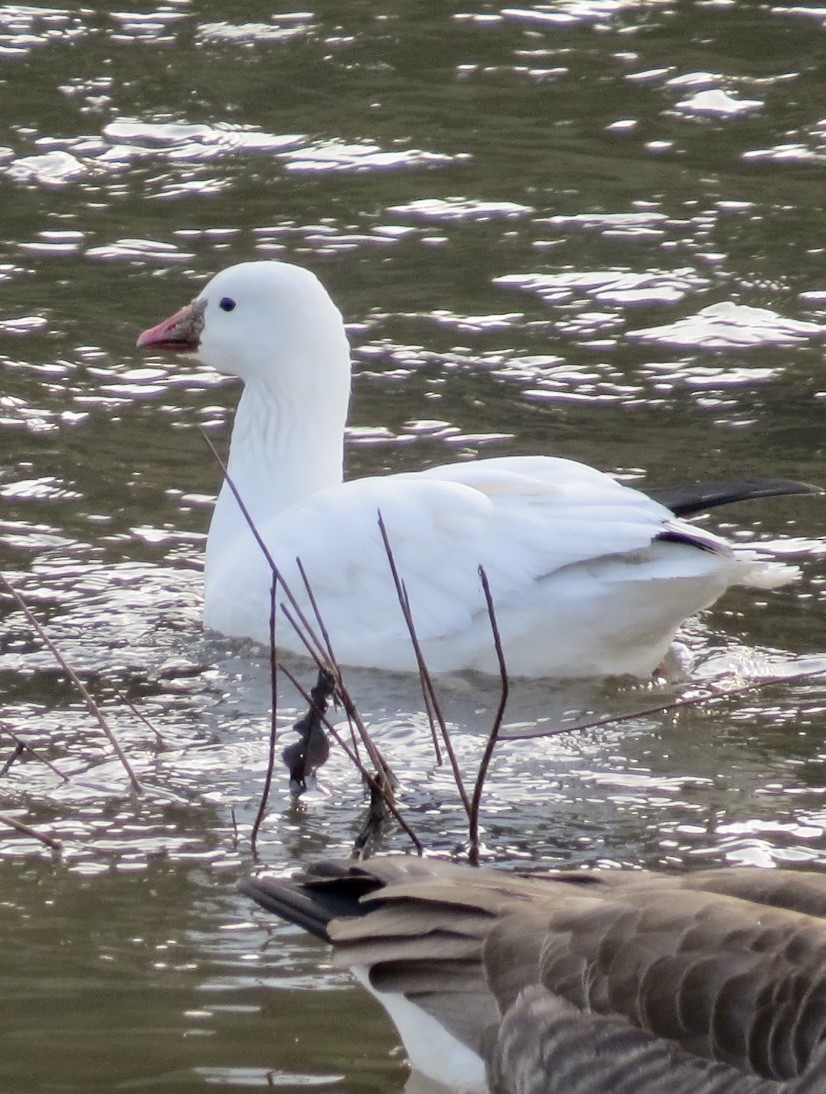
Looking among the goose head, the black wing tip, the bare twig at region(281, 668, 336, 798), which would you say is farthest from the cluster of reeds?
the goose head

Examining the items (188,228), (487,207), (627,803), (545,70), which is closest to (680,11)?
(545,70)

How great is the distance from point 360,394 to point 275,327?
5.36ft

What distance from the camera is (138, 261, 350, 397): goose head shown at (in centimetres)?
791

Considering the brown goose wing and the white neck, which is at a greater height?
Result: the brown goose wing

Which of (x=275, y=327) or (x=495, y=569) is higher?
(x=275, y=327)

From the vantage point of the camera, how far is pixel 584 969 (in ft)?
13.3

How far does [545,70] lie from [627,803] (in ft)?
27.8

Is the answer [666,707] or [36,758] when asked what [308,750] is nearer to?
[36,758]

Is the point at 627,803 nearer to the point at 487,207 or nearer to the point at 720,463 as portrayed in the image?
the point at 720,463

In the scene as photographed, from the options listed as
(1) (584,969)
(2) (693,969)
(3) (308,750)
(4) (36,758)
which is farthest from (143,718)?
(2) (693,969)

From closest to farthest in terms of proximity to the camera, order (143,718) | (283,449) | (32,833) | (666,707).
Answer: (32,833)
(666,707)
(143,718)
(283,449)

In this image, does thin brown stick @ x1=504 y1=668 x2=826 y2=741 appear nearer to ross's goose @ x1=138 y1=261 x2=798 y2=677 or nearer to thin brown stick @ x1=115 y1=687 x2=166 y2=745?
ross's goose @ x1=138 y1=261 x2=798 y2=677

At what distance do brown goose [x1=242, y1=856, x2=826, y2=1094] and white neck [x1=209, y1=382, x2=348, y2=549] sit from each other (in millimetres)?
3654

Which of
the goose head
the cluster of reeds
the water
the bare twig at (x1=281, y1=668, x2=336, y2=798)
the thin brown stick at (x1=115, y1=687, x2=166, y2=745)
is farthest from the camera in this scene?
the goose head
